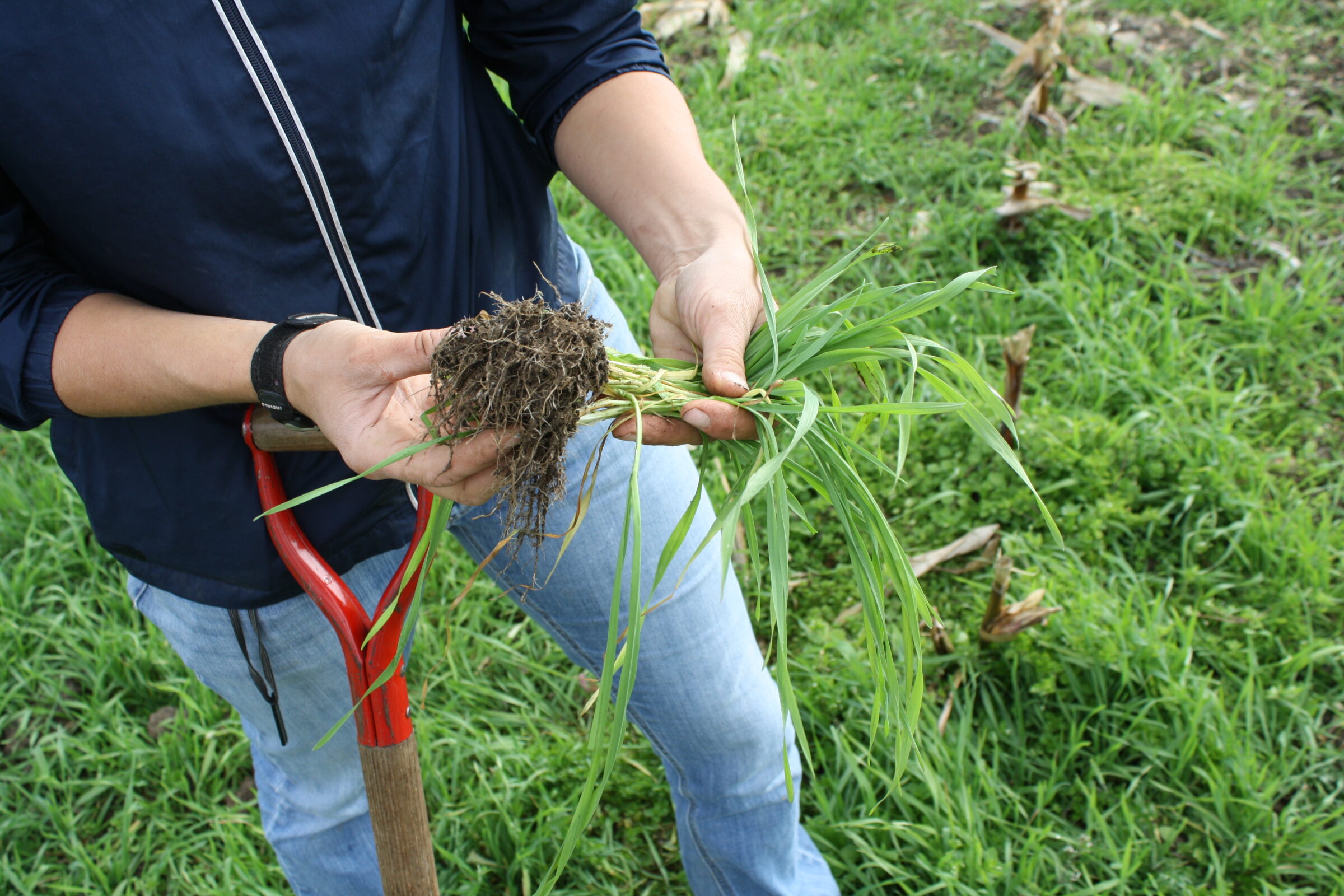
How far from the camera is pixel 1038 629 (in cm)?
225

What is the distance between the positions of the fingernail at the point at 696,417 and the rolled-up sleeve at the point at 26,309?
85 centimetres

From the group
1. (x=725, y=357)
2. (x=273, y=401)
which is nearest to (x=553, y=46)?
(x=725, y=357)

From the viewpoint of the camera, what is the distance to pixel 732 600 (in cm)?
168

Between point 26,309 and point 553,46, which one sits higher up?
point 553,46

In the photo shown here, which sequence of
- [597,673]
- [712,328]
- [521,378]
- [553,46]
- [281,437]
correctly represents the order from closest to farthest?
[521,378] < [281,437] < [712,328] < [553,46] < [597,673]

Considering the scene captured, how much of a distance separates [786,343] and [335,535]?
0.77 metres

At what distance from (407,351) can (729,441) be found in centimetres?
53

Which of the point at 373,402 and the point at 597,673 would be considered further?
the point at 597,673

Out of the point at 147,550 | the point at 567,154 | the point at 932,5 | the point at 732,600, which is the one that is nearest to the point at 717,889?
the point at 732,600

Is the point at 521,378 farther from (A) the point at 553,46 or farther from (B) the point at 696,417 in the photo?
(A) the point at 553,46

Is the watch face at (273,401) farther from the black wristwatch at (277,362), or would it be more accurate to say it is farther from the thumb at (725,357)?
the thumb at (725,357)

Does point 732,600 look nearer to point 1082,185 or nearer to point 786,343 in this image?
point 786,343

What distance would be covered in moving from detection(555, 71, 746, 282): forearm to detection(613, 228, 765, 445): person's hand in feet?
0.13

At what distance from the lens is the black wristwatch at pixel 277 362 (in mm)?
1172
